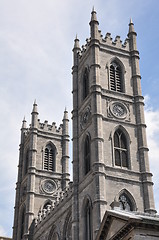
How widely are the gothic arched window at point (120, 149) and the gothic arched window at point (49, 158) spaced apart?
1995 cm

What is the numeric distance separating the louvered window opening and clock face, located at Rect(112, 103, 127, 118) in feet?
64.2

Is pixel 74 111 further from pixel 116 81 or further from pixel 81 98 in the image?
pixel 116 81

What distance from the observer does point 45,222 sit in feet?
170

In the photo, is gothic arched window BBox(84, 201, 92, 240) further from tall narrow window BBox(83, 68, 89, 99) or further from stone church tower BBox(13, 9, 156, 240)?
tall narrow window BBox(83, 68, 89, 99)

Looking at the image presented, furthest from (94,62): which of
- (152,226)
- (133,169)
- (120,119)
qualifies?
(152,226)

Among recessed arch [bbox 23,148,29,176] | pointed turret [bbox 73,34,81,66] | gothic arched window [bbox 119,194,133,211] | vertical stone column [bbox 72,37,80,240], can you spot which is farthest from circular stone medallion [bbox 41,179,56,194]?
gothic arched window [bbox 119,194,133,211]

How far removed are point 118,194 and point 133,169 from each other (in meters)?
3.27

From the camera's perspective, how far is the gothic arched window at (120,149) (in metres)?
43.9

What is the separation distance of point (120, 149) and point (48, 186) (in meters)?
19.6

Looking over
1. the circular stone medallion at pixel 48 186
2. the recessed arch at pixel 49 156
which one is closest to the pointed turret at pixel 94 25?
the recessed arch at pixel 49 156

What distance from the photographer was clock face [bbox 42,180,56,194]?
61250 millimetres

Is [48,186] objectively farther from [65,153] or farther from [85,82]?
[85,82]

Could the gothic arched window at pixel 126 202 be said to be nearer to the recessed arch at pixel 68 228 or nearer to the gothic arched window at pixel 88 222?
the gothic arched window at pixel 88 222

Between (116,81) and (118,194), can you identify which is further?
(116,81)
